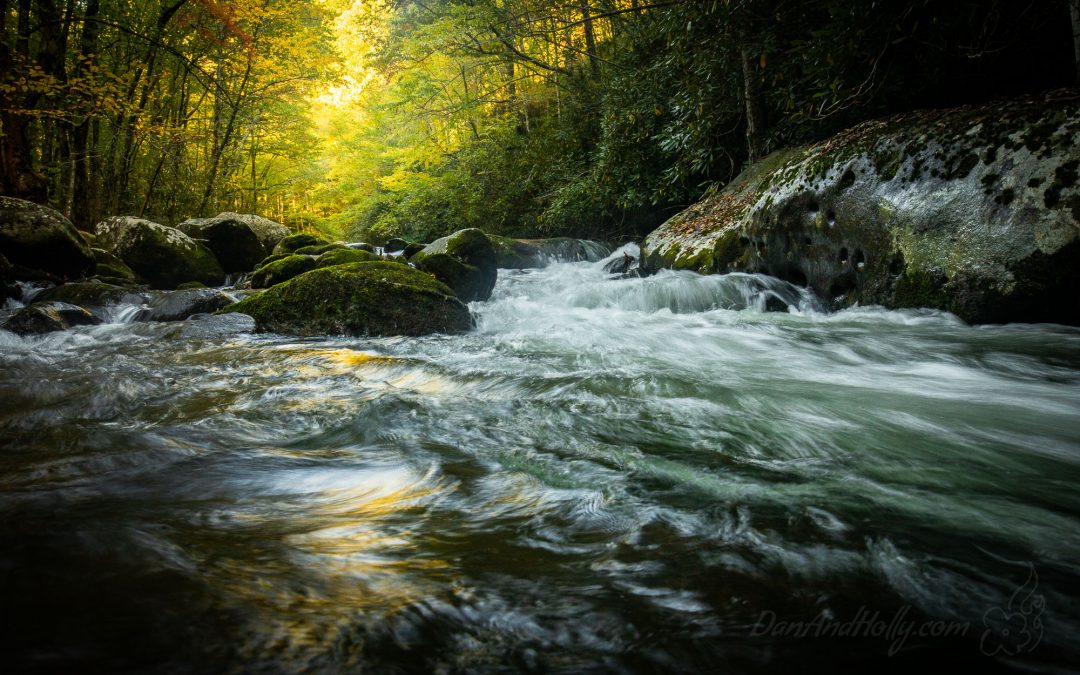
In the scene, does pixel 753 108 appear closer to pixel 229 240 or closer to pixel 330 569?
pixel 330 569

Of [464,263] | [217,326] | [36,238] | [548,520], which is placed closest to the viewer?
[548,520]

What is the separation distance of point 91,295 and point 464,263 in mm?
5283

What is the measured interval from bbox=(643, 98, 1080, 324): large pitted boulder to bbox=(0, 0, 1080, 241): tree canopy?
753 mm

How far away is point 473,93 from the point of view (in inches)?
644

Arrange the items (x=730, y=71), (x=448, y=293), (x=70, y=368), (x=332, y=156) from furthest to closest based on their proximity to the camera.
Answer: (x=332, y=156), (x=730, y=71), (x=448, y=293), (x=70, y=368)

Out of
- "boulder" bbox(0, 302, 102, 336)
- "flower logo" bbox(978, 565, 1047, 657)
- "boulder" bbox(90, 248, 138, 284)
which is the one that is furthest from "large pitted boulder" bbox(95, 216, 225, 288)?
"flower logo" bbox(978, 565, 1047, 657)

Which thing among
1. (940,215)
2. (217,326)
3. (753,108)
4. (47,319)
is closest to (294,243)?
(47,319)

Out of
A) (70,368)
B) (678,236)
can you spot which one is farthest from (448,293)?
(678,236)

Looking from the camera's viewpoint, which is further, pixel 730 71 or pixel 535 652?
pixel 730 71

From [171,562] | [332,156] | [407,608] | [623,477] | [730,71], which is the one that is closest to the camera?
[407,608]

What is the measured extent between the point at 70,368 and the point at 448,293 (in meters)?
3.60

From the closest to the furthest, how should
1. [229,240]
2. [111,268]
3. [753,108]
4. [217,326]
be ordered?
[217,326]
[753,108]
[111,268]
[229,240]

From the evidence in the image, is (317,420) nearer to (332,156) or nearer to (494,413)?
(494,413)

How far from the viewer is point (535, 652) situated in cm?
104
